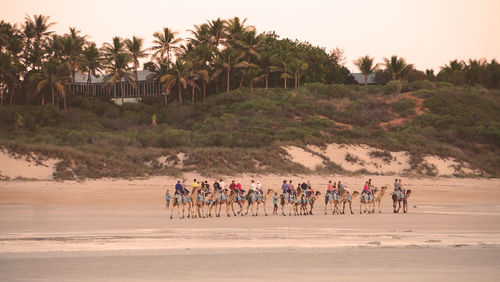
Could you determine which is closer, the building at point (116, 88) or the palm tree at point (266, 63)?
the palm tree at point (266, 63)

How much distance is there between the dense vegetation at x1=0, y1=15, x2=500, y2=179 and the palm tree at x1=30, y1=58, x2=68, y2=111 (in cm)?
18

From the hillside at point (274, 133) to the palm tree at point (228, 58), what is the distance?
464 centimetres

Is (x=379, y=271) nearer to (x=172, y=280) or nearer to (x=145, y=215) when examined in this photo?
(x=172, y=280)

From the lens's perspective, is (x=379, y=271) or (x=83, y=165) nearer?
(x=379, y=271)

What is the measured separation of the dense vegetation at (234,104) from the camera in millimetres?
66125

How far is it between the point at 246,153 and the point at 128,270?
41.9 metres

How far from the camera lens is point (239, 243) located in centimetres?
2112

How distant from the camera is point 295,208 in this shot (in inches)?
1273

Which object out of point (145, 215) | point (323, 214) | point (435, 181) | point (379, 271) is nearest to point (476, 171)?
point (435, 181)

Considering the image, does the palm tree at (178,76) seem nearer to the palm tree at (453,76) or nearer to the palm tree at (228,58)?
the palm tree at (228,58)

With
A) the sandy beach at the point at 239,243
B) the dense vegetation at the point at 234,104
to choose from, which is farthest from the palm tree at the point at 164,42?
the sandy beach at the point at 239,243

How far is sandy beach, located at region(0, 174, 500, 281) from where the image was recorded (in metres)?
16.2

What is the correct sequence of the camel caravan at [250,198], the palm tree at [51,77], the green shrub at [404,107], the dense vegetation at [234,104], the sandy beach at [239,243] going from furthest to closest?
the palm tree at [51,77]
the green shrub at [404,107]
the dense vegetation at [234,104]
the camel caravan at [250,198]
the sandy beach at [239,243]

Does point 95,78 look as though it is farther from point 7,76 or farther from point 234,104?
point 234,104
